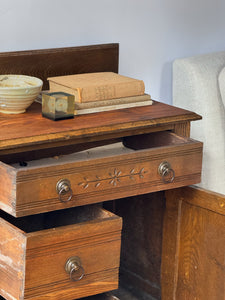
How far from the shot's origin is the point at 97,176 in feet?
4.48

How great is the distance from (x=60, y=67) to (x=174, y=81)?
0.50 metres

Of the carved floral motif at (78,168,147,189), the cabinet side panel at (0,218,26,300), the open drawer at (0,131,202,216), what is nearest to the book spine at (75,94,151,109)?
the open drawer at (0,131,202,216)

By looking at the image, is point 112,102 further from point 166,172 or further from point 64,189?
point 64,189

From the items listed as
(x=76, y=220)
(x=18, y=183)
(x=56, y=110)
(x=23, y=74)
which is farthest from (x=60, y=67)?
(x=18, y=183)

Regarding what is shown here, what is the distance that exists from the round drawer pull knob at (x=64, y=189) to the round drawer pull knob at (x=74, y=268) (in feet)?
0.43

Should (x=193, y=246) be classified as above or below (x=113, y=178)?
below

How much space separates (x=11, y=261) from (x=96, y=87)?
1.75ft

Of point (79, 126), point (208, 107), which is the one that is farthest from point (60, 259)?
point (208, 107)

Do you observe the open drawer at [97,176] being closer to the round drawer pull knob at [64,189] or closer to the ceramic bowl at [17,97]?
the round drawer pull knob at [64,189]

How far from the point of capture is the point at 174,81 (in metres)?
2.17

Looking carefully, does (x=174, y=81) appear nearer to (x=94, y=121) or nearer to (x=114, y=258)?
(x=94, y=121)

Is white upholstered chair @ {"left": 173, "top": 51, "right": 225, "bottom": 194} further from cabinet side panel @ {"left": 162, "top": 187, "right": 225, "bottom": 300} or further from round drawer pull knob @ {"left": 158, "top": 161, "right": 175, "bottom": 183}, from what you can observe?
round drawer pull knob @ {"left": 158, "top": 161, "right": 175, "bottom": 183}

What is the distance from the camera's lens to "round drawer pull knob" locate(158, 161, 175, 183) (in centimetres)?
148

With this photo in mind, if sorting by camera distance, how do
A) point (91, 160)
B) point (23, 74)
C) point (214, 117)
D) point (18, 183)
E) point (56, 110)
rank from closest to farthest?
1. point (18, 183)
2. point (91, 160)
3. point (56, 110)
4. point (23, 74)
5. point (214, 117)
